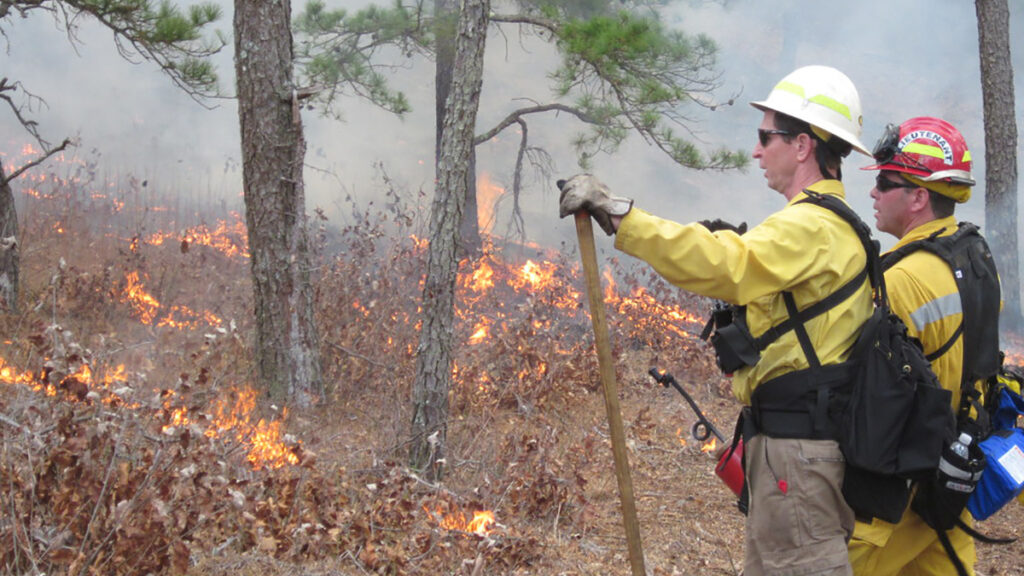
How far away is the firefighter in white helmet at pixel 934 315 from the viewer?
8.96 ft

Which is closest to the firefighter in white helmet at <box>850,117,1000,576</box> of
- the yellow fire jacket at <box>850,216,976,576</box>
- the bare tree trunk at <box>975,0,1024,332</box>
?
the yellow fire jacket at <box>850,216,976,576</box>

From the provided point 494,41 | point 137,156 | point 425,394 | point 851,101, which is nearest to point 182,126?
point 137,156

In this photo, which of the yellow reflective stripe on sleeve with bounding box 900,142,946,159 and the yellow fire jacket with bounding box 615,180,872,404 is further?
the yellow reflective stripe on sleeve with bounding box 900,142,946,159

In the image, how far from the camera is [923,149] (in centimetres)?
307

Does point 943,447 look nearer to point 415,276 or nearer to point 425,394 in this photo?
point 425,394

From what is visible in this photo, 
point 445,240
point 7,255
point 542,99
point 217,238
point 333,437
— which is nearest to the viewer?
point 445,240

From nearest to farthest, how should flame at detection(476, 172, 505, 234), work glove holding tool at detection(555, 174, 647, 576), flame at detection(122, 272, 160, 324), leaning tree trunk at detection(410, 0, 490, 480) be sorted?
work glove holding tool at detection(555, 174, 647, 576) → leaning tree trunk at detection(410, 0, 490, 480) → flame at detection(122, 272, 160, 324) → flame at detection(476, 172, 505, 234)

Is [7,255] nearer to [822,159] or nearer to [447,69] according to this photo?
[822,159]

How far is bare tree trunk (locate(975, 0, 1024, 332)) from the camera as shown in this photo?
7.83 metres

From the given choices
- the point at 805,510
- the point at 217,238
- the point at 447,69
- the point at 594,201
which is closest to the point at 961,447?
the point at 805,510

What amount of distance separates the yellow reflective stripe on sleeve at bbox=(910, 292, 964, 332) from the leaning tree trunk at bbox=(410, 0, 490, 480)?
9.24ft

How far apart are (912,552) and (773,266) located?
1.44 metres

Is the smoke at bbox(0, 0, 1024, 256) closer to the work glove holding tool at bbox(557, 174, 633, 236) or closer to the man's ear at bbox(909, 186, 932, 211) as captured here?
the man's ear at bbox(909, 186, 932, 211)

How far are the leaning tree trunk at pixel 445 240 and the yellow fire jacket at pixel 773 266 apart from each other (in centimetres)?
268
